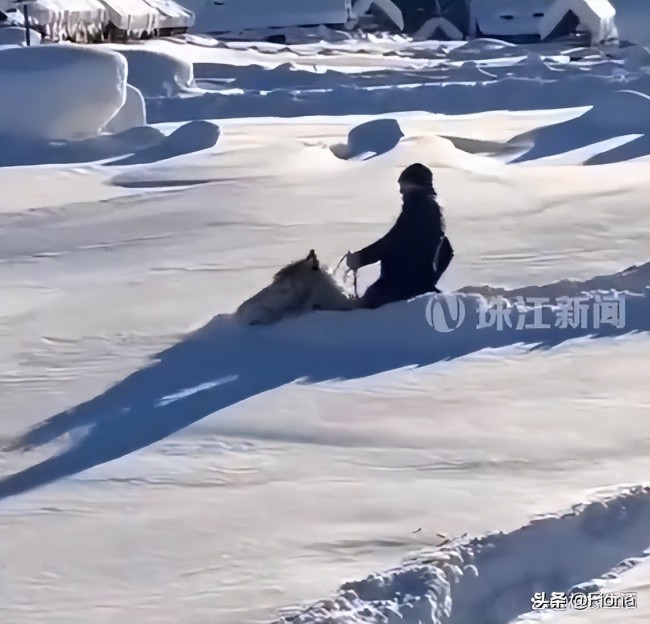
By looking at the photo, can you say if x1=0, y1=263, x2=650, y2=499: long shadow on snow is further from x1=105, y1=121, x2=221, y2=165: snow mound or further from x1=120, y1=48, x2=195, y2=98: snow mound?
x1=120, y1=48, x2=195, y2=98: snow mound

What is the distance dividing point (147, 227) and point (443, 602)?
16.9ft

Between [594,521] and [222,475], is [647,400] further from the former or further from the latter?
[222,475]

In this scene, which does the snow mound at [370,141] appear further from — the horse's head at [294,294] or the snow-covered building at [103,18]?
the snow-covered building at [103,18]

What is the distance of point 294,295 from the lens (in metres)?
Result: 5.55

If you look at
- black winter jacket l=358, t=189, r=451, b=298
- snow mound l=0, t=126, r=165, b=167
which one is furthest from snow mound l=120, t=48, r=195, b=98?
black winter jacket l=358, t=189, r=451, b=298

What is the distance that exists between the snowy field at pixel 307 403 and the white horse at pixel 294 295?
0.28 ft

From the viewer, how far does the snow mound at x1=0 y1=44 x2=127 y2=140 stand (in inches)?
458

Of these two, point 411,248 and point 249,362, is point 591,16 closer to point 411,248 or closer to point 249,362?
point 411,248

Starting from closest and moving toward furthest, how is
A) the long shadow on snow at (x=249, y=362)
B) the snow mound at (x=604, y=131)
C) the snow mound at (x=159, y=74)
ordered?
the long shadow on snow at (x=249, y=362)
the snow mound at (x=604, y=131)
the snow mound at (x=159, y=74)

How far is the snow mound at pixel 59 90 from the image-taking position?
38.2 ft

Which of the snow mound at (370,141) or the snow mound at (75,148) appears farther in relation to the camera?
the snow mound at (370,141)

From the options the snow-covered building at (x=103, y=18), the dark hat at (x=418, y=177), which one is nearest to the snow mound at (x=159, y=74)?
the snow-covered building at (x=103, y=18)

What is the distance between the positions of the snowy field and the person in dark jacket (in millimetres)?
128

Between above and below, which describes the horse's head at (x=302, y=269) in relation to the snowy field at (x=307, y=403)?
above
